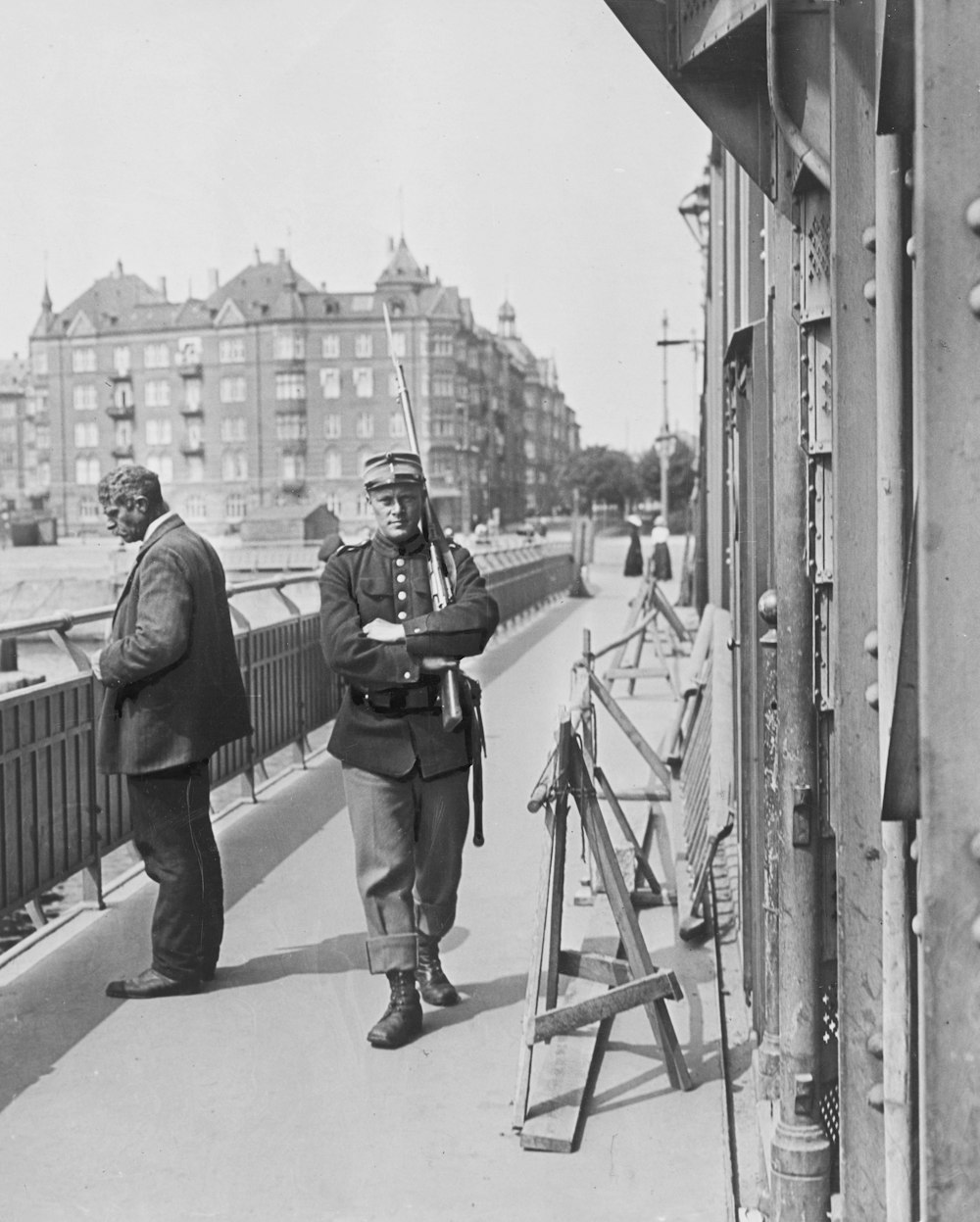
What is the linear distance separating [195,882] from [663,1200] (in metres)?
2.24

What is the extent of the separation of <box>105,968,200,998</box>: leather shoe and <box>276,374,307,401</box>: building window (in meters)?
62.8

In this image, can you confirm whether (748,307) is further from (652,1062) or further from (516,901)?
(652,1062)

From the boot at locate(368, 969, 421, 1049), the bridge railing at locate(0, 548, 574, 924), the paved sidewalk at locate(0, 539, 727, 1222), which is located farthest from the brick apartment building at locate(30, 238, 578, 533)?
the boot at locate(368, 969, 421, 1049)

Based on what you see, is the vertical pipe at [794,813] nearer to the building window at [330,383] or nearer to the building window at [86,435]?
the building window at [86,435]

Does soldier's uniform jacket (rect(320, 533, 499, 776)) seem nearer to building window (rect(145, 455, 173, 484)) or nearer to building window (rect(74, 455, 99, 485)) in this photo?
building window (rect(74, 455, 99, 485))

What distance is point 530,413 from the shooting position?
91.4m

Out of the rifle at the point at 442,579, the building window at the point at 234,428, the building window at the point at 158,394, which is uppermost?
the building window at the point at 158,394

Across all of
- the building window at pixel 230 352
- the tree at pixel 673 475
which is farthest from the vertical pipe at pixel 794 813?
the tree at pixel 673 475

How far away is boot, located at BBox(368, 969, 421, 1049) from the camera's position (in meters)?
5.00

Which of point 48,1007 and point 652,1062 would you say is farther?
point 48,1007

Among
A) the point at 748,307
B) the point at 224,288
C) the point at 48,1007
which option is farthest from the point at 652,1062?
the point at 224,288

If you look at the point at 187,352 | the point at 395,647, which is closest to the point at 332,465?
the point at 187,352

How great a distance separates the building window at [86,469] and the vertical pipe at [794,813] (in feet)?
166

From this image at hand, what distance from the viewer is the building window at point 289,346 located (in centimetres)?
6588
